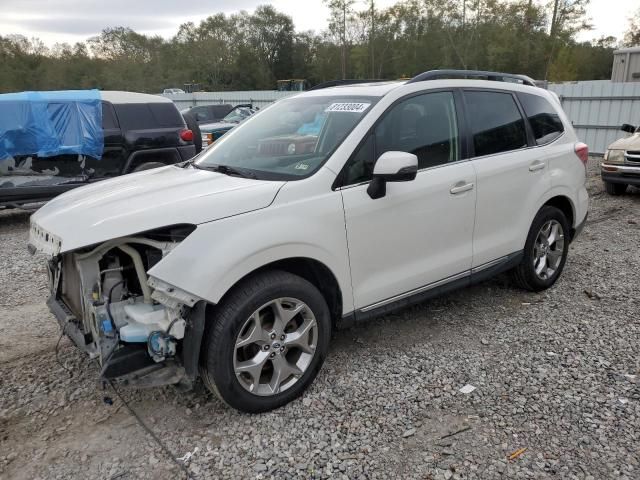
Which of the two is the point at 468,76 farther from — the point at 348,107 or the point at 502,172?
the point at 348,107

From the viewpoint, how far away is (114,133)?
303 inches

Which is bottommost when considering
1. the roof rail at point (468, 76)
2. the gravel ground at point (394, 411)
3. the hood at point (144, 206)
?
the gravel ground at point (394, 411)

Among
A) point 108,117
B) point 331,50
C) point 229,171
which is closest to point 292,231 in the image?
point 229,171

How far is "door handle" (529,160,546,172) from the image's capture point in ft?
14.0

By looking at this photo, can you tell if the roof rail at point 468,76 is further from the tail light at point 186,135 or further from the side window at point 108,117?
the side window at point 108,117

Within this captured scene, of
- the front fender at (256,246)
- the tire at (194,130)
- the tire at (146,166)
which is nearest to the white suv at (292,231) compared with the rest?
the front fender at (256,246)

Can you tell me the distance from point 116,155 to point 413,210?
5.76 meters

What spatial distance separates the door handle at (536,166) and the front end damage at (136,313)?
2959 mm

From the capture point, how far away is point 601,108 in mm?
14273

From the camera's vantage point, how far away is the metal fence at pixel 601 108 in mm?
13664

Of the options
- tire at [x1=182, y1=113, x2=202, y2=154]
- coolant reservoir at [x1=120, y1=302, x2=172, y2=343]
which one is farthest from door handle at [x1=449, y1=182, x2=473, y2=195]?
tire at [x1=182, y1=113, x2=202, y2=154]

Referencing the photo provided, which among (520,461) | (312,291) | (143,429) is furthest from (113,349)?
(520,461)

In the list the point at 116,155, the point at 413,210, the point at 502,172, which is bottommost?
the point at 116,155

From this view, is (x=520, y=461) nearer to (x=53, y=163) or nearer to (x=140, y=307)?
(x=140, y=307)
